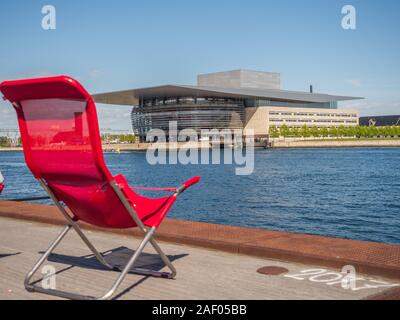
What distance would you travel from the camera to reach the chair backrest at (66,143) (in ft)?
10.3

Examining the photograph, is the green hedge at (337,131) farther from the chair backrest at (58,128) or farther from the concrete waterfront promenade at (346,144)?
the chair backrest at (58,128)

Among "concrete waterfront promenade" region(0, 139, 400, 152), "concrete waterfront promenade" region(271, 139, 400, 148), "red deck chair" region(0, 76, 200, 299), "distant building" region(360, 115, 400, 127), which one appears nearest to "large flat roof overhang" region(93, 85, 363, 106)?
"concrete waterfront promenade" region(0, 139, 400, 152)

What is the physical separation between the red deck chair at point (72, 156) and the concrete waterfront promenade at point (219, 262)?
1.57ft

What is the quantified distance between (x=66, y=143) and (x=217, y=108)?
351 ft

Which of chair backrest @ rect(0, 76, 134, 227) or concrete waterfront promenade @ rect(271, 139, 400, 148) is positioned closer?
chair backrest @ rect(0, 76, 134, 227)

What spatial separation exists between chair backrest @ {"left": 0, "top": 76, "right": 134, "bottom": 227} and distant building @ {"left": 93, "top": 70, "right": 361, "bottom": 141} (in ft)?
320

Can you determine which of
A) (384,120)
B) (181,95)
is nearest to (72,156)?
(181,95)

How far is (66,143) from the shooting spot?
3311 millimetres

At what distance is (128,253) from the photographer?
4.94m

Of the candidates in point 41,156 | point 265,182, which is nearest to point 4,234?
point 41,156

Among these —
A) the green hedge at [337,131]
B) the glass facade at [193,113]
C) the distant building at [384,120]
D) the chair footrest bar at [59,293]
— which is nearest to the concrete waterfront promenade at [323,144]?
the green hedge at [337,131]

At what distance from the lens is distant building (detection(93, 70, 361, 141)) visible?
354ft

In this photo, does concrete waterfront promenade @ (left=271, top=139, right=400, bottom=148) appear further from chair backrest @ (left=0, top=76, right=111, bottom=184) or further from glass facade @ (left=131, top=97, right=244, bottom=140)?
chair backrest @ (left=0, top=76, right=111, bottom=184)

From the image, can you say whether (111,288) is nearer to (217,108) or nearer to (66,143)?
(66,143)
